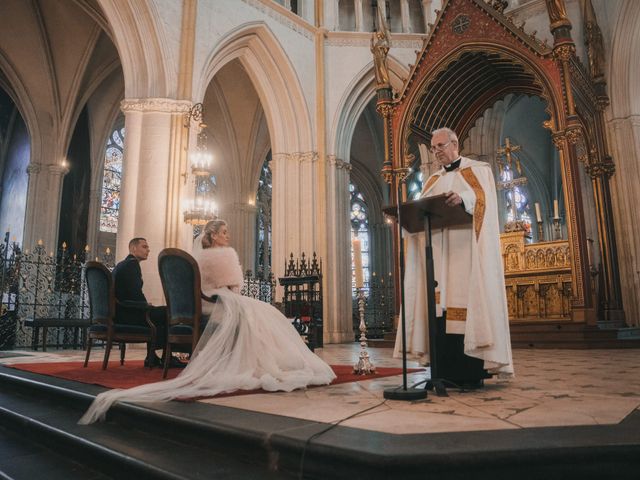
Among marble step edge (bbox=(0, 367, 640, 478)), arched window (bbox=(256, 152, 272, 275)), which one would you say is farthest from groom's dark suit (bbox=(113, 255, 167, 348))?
arched window (bbox=(256, 152, 272, 275))

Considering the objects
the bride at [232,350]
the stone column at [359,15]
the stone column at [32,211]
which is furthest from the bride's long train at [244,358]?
the stone column at [32,211]

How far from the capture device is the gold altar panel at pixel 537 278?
9.15m

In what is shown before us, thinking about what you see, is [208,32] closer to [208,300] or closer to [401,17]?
[401,17]

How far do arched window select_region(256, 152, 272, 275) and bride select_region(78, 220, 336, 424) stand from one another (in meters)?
14.9

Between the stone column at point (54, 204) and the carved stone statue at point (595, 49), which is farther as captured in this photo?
the stone column at point (54, 204)

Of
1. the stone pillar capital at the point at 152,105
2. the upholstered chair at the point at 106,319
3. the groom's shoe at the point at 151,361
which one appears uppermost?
the stone pillar capital at the point at 152,105

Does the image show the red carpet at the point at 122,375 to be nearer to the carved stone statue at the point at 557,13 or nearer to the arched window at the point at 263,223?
the carved stone statue at the point at 557,13

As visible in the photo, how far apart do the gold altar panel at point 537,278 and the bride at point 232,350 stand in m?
6.29

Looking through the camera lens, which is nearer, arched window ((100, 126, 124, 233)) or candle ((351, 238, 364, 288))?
candle ((351, 238, 364, 288))

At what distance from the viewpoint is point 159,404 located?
2.70m

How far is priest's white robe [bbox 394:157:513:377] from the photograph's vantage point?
3.01 meters

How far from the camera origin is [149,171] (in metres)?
9.91

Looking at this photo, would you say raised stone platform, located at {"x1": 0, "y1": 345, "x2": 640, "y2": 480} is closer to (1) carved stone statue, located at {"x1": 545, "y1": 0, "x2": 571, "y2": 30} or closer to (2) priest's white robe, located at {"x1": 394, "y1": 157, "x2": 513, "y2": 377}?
(2) priest's white robe, located at {"x1": 394, "y1": 157, "x2": 513, "y2": 377}

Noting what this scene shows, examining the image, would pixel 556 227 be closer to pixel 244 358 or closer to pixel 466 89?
pixel 466 89
